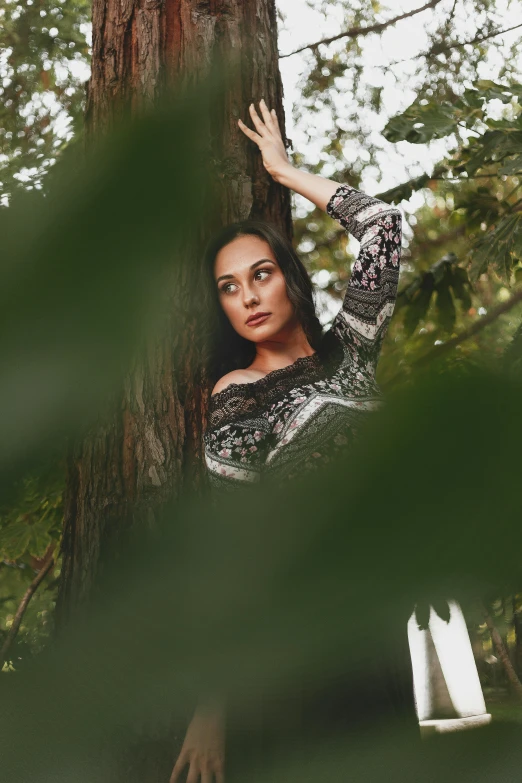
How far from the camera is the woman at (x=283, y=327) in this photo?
1194mm

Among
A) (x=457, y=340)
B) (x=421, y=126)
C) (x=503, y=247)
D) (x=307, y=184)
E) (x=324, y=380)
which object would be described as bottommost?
(x=457, y=340)

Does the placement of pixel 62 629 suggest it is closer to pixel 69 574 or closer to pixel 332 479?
pixel 332 479

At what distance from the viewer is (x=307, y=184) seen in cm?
148

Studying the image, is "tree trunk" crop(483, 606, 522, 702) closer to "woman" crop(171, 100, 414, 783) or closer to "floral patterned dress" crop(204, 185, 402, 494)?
"woman" crop(171, 100, 414, 783)

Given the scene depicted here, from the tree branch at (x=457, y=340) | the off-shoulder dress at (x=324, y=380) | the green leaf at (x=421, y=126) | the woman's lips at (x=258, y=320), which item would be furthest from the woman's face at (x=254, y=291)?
the green leaf at (x=421, y=126)

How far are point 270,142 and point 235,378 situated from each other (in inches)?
15.7

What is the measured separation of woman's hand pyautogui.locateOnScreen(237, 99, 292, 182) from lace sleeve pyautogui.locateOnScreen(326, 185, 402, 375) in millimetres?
165

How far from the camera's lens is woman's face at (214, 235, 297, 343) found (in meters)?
1.28

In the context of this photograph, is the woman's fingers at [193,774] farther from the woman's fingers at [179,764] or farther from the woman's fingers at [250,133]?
the woman's fingers at [250,133]

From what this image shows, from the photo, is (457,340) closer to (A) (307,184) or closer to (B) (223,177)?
(B) (223,177)

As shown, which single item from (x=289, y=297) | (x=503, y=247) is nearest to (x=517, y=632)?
(x=289, y=297)

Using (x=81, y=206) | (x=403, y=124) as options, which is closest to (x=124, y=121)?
(x=81, y=206)

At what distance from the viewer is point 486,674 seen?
0.13 m

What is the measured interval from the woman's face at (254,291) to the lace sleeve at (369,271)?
18 cm
